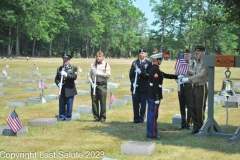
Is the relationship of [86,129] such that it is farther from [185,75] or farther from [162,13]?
[162,13]

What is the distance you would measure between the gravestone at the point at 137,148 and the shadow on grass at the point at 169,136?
2.92ft

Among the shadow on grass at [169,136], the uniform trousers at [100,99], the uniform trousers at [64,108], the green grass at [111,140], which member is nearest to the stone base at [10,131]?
the green grass at [111,140]

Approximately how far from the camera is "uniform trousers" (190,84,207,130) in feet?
25.6

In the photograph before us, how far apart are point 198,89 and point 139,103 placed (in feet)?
6.97

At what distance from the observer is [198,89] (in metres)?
7.81

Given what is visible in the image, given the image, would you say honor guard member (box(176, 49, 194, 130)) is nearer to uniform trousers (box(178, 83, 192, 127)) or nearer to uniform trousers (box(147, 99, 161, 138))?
uniform trousers (box(178, 83, 192, 127))

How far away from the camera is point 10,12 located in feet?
144

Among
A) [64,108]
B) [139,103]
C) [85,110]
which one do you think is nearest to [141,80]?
[139,103]

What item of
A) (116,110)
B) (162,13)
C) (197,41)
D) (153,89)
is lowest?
(116,110)

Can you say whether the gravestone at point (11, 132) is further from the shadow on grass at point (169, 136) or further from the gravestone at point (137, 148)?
the gravestone at point (137, 148)

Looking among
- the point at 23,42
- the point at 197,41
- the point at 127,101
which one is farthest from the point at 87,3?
the point at 127,101

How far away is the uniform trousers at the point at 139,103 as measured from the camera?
30.7 ft

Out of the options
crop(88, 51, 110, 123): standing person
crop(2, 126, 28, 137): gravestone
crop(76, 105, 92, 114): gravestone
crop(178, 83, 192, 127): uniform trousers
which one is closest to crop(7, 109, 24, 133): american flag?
crop(2, 126, 28, 137): gravestone

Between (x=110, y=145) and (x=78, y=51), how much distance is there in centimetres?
8757
